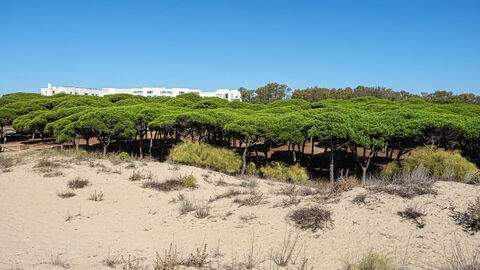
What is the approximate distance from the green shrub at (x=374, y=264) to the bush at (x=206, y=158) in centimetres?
1445

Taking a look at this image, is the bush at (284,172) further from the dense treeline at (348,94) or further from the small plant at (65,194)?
the dense treeline at (348,94)

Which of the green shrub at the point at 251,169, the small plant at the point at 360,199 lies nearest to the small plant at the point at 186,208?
the small plant at the point at 360,199

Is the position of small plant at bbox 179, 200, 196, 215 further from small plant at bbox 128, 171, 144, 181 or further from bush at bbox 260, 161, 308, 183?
bush at bbox 260, 161, 308, 183

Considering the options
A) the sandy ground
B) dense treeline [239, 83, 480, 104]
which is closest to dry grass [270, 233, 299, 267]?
the sandy ground

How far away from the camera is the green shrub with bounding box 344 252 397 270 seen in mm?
4630

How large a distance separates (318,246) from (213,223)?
2942mm

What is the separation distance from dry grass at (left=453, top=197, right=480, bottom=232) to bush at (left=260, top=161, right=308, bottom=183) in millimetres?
11172

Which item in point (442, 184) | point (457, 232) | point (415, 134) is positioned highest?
point (415, 134)

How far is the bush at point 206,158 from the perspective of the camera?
19.1 meters

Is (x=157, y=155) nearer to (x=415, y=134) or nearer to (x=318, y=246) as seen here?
(x=415, y=134)

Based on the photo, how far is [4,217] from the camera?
29.7 feet

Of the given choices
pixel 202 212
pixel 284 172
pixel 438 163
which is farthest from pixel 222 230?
pixel 284 172

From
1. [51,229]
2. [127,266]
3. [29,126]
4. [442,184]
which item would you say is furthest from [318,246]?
[29,126]

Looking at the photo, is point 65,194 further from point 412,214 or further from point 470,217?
point 470,217
